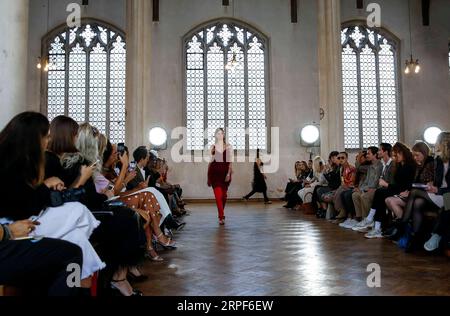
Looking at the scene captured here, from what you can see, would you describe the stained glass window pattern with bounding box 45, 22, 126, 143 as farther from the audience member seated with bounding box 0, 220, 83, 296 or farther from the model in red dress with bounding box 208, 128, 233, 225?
the audience member seated with bounding box 0, 220, 83, 296

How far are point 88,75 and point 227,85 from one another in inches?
187

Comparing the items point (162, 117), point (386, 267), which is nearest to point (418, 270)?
point (386, 267)

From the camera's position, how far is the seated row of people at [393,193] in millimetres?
4246

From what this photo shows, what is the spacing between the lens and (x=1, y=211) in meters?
1.87

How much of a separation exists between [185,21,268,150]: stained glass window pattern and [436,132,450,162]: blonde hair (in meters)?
9.30

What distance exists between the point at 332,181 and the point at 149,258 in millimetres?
4651

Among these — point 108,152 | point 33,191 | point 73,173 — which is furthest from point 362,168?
point 33,191

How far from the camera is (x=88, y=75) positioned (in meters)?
13.8

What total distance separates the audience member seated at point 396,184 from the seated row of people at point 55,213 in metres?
3.49

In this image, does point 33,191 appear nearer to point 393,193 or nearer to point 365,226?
point 393,193

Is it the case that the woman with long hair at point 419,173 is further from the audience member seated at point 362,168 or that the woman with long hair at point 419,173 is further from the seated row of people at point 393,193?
the audience member seated at point 362,168

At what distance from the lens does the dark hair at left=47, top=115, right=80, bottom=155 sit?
250 cm

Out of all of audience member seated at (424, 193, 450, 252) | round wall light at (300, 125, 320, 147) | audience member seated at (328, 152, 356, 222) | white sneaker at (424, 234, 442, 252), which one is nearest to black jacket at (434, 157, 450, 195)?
audience member seated at (424, 193, 450, 252)

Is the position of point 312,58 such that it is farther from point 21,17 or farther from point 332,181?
point 21,17
